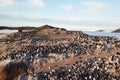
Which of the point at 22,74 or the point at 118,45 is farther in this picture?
the point at 118,45

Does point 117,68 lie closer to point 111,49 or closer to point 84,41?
point 111,49

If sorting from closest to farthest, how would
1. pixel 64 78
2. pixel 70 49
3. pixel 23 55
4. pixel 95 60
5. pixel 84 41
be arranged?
pixel 64 78 → pixel 95 60 → pixel 23 55 → pixel 70 49 → pixel 84 41

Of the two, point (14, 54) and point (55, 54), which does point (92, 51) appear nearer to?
point (55, 54)

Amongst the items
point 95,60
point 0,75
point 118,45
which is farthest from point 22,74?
point 118,45

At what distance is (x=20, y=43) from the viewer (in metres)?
41.3

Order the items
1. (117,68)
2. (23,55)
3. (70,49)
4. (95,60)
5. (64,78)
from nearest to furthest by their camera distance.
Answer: (64,78) < (117,68) < (95,60) < (23,55) < (70,49)

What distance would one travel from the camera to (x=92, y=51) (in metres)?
34.0

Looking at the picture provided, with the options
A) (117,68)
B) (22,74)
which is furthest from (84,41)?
(22,74)

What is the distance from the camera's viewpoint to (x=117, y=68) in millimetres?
25625

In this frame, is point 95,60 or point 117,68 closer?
point 117,68

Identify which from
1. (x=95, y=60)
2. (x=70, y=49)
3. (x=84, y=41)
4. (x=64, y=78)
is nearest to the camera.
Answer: (x=64, y=78)

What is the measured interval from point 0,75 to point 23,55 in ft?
28.1

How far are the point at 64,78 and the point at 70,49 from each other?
437 inches

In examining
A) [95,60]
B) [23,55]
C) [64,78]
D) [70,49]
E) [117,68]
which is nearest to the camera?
[64,78]
